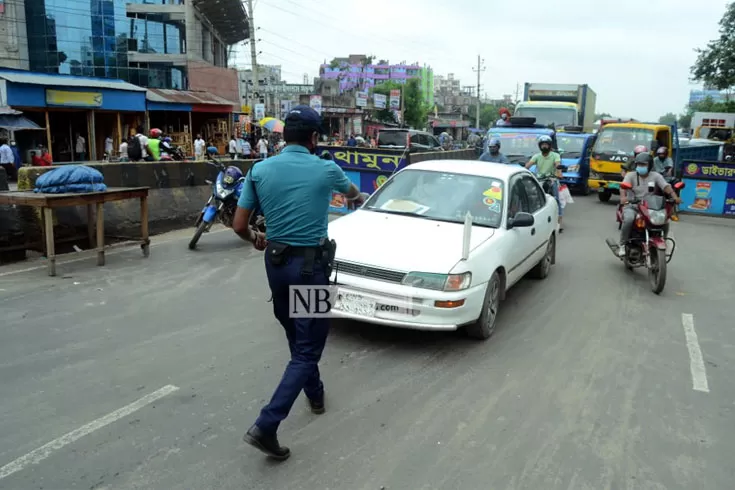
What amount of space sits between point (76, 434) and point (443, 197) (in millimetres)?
4194

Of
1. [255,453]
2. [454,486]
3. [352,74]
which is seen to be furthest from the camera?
[352,74]

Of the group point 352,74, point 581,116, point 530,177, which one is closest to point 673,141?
point 581,116

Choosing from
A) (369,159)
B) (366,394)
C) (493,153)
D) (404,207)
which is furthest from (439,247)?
(369,159)

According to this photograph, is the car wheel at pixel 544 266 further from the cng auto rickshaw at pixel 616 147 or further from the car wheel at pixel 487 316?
the cng auto rickshaw at pixel 616 147

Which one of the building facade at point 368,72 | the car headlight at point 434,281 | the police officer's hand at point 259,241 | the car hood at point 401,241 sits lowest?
the car headlight at point 434,281

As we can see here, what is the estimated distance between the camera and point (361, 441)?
367 centimetres

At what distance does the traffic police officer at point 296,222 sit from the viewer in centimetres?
341

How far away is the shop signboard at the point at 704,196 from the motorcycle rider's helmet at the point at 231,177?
11.0 m

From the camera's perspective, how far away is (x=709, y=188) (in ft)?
47.6

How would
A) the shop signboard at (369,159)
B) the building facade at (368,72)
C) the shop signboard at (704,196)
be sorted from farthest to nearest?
the building facade at (368,72) < the shop signboard at (704,196) < the shop signboard at (369,159)

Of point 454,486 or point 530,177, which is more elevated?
point 530,177

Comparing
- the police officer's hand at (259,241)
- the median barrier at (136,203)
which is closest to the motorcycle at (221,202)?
the median barrier at (136,203)

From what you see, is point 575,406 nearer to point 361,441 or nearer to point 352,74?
point 361,441

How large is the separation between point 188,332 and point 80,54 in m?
34.9
